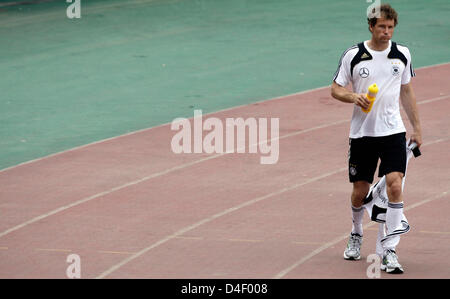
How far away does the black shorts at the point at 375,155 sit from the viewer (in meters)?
8.24

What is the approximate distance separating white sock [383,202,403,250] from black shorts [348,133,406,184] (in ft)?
0.92

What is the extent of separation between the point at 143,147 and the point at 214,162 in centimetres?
125

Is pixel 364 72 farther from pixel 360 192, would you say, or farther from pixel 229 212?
pixel 229 212

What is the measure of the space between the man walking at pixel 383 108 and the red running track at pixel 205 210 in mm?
675

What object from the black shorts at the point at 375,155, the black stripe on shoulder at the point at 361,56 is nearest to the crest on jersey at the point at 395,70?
the black stripe on shoulder at the point at 361,56

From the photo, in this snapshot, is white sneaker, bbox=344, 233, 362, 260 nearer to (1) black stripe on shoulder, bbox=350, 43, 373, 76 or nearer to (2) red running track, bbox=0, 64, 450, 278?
(2) red running track, bbox=0, 64, 450, 278

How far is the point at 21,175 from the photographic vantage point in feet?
39.3

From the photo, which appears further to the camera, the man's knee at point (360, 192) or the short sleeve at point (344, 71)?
the man's knee at point (360, 192)

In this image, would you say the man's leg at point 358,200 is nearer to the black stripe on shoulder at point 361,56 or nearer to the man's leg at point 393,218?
the man's leg at point 393,218

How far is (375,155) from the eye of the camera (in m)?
8.42

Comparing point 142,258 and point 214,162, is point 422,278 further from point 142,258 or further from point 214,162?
point 214,162

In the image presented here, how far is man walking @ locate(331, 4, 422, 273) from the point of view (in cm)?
818

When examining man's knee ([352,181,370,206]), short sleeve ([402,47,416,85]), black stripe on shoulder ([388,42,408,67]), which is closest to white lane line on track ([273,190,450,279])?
man's knee ([352,181,370,206])
